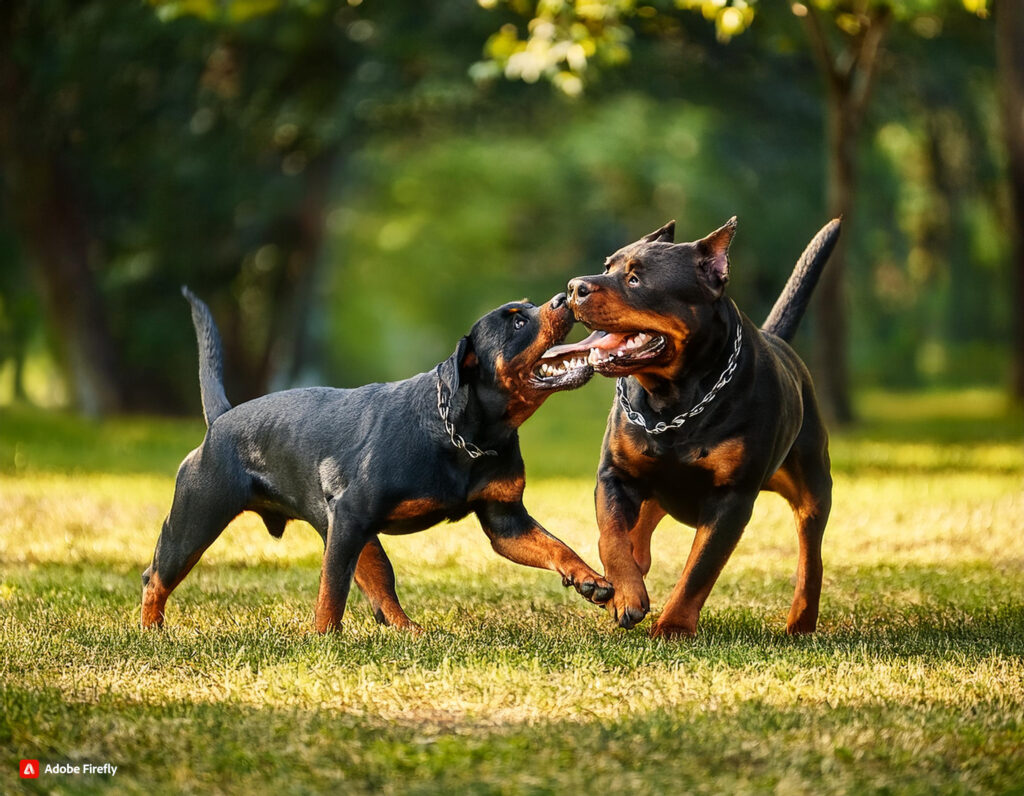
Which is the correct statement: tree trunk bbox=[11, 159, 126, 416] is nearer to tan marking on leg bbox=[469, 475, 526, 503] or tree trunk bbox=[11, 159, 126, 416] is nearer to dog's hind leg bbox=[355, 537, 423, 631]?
dog's hind leg bbox=[355, 537, 423, 631]

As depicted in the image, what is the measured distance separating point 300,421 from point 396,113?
1594 cm

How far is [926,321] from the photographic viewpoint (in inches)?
1465

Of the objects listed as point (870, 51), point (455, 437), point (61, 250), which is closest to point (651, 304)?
point (455, 437)

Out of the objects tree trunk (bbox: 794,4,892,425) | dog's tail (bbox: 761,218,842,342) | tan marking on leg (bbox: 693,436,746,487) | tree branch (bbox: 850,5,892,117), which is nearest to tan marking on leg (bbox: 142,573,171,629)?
tan marking on leg (bbox: 693,436,746,487)

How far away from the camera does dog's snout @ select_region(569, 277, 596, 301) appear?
5949mm

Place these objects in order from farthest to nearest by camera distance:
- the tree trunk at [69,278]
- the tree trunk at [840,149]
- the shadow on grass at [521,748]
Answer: the tree trunk at [69,278] < the tree trunk at [840,149] < the shadow on grass at [521,748]

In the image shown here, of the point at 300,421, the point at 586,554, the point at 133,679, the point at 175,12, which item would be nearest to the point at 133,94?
the point at 175,12

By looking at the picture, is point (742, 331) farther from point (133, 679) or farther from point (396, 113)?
point (396, 113)

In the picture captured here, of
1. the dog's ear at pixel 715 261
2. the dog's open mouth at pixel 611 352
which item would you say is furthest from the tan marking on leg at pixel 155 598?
the dog's ear at pixel 715 261

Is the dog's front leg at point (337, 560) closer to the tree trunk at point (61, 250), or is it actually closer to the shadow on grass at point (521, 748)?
the shadow on grass at point (521, 748)

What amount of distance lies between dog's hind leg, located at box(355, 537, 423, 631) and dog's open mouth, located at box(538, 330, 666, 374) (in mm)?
1233

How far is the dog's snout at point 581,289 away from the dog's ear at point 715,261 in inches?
19.1

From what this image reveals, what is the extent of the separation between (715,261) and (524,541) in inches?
55.3

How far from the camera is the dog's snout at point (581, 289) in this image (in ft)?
19.5
